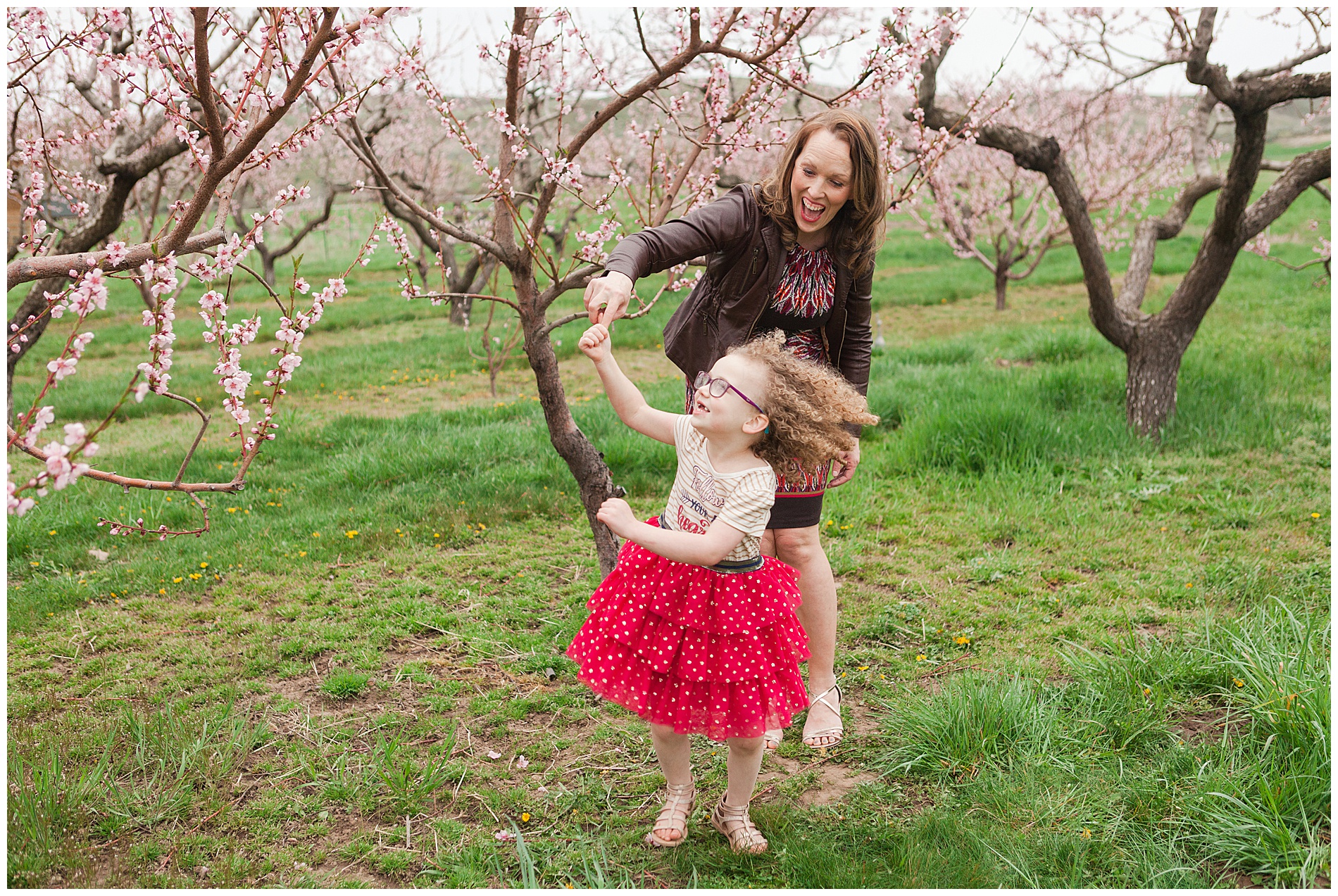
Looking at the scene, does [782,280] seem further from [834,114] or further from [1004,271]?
[1004,271]

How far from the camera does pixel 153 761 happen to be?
2.75 m

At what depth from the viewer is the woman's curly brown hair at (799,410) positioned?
2191 mm

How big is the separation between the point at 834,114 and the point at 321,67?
1.33 metres

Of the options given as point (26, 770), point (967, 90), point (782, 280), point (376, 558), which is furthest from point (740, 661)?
point (967, 90)

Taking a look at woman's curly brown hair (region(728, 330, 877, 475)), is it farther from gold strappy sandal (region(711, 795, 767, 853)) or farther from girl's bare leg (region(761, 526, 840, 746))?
gold strappy sandal (region(711, 795, 767, 853))

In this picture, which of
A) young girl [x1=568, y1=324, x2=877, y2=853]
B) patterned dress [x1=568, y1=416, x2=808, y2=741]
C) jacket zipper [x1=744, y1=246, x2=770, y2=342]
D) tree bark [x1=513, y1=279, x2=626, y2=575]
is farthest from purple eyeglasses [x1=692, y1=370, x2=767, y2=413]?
tree bark [x1=513, y1=279, x2=626, y2=575]

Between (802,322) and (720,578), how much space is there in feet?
2.93

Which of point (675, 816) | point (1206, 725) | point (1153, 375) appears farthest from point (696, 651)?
point (1153, 375)

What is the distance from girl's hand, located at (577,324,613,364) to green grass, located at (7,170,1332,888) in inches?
46.9

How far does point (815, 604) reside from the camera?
9.55 feet

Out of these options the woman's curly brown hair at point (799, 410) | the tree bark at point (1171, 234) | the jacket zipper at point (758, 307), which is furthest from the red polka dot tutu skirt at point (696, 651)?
the tree bark at point (1171, 234)

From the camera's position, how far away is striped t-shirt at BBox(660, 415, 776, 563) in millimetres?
2129

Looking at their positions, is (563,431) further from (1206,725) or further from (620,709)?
(1206,725)

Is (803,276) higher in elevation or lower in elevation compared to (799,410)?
higher
